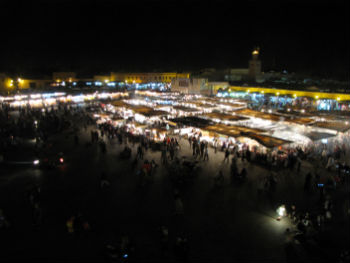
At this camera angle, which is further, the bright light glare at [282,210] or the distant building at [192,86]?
the distant building at [192,86]

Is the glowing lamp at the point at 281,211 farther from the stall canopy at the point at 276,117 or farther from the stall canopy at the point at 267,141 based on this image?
the stall canopy at the point at 276,117

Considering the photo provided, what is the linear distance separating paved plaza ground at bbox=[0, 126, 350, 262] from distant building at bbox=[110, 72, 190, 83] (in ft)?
129

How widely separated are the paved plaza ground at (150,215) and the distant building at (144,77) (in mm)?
39191

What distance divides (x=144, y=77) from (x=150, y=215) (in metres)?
51.4

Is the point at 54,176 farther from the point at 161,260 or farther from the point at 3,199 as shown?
the point at 161,260

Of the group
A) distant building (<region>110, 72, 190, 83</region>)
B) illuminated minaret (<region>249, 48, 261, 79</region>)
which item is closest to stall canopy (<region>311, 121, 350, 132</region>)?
illuminated minaret (<region>249, 48, 261, 79</region>)

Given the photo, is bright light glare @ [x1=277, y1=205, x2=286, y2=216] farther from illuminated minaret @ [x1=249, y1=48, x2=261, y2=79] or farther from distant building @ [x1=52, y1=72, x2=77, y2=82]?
distant building @ [x1=52, y1=72, x2=77, y2=82]

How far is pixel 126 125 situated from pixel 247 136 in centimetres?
849

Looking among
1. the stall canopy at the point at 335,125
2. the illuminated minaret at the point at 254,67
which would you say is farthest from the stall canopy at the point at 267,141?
the illuminated minaret at the point at 254,67

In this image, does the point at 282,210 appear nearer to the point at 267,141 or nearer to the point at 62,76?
the point at 267,141

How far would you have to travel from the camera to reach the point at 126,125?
1677 cm

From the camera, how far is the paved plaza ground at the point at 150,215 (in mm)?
5281

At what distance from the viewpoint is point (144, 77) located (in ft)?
182

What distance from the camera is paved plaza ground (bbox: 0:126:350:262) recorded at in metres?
5.28
